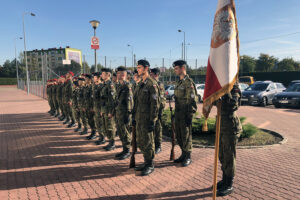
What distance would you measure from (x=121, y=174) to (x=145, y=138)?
91 centimetres

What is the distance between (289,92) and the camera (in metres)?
12.7

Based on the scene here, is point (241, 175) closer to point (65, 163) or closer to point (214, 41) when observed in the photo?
point (214, 41)

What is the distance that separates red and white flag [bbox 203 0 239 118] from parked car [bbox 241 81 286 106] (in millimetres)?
12580

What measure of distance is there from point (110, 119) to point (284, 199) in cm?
410

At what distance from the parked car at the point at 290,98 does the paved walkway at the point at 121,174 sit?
24.6ft

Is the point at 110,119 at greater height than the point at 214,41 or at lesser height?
lesser

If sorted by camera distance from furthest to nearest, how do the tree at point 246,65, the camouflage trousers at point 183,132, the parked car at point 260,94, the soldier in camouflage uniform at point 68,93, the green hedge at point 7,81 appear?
1. the green hedge at point 7,81
2. the tree at point 246,65
3. the parked car at point 260,94
4. the soldier in camouflage uniform at point 68,93
5. the camouflage trousers at point 183,132

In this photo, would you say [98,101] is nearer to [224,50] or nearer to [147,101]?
[147,101]

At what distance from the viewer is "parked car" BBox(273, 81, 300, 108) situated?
1192cm

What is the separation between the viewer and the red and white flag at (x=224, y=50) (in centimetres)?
274

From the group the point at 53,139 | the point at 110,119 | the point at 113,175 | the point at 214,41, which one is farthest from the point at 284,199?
the point at 53,139

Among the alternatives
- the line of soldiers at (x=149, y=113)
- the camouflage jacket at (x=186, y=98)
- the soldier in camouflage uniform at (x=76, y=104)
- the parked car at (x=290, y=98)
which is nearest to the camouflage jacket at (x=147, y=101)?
the line of soldiers at (x=149, y=113)

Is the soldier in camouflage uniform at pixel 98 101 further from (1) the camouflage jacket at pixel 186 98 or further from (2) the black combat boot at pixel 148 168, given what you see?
(1) the camouflage jacket at pixel 186 98

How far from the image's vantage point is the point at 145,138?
13.0 ft
